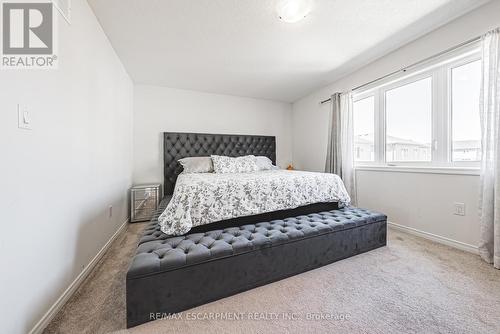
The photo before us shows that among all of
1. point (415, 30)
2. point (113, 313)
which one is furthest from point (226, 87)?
point (113, 313)

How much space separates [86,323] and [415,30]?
386 centimetres

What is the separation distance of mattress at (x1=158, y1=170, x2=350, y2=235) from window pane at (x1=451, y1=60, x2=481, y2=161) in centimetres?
127

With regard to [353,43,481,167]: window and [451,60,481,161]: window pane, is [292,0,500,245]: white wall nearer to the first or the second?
[353,43,481,167]: window

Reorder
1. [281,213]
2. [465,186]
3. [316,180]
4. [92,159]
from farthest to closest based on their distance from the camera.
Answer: [316,180], [281,213], [465,186], [92,159]

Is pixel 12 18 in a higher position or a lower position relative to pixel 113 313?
higher

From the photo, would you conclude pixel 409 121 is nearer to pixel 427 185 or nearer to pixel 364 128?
pixel 364 128

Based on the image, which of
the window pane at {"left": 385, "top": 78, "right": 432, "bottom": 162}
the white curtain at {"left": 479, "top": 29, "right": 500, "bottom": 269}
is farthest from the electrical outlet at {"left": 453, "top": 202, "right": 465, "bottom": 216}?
the window pane at {"left": 385, "top": 78, "right": 432, "bottom": 162}

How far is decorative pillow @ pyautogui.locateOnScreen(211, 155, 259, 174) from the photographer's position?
3123 millimetres

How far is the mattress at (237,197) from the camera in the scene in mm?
1609

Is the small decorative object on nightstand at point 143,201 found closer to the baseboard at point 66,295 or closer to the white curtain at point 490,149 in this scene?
the baseboard at point 66,295

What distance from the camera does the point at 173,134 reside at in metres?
3.54

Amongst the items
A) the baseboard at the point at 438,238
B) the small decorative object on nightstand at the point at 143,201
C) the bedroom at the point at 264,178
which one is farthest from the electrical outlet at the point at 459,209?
the small decorative object on nightstand at the point at 143,201

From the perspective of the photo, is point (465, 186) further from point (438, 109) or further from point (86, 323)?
point (86, 323)

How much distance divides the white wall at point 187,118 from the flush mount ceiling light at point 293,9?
2.36 metres
